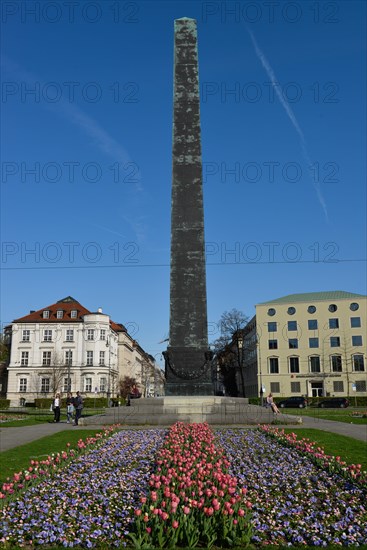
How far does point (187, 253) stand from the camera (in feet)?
76.7

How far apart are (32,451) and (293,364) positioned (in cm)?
6423

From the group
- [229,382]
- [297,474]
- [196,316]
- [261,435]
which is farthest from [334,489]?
[229,382]

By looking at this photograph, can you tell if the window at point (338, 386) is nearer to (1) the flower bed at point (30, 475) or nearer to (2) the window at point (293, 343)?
(2) the window at point (293, 343)

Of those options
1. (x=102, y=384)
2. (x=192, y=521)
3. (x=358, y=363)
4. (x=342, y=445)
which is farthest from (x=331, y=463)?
(x=102, y=384)

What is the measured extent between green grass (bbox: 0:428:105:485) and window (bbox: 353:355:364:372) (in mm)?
59396

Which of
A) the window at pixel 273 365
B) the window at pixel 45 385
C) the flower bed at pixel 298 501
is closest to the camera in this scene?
the flower bed at pixel 298 501

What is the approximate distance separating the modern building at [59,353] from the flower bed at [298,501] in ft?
217

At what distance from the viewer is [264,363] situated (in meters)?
74.9

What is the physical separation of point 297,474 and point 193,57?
2226 centimetres

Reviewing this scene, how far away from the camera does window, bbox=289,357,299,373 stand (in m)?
72.9

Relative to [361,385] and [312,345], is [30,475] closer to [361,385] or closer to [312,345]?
[361,385]

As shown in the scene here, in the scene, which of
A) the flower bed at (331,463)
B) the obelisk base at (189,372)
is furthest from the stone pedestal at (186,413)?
the flower bed at (331,463)

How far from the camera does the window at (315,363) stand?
236 feet

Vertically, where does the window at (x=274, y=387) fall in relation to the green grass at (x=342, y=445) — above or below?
above
